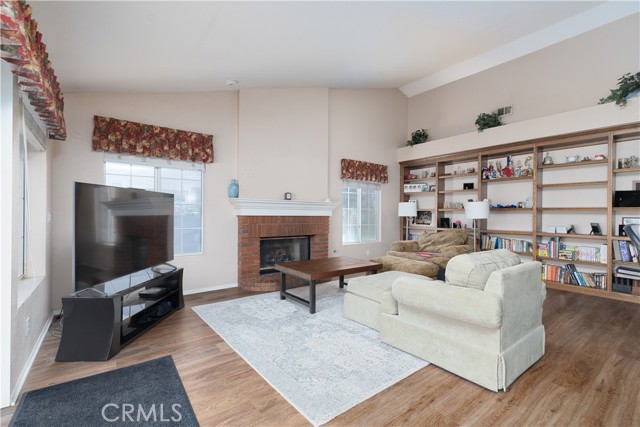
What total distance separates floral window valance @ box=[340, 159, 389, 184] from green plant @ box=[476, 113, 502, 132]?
6.27ft

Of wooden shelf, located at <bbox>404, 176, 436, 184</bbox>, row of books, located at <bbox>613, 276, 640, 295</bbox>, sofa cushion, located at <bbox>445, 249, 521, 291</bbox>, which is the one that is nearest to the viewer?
sofa cushion, located at <bbox>445, 249, 521, 291</bbox>

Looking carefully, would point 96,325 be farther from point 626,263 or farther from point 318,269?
point 626,263

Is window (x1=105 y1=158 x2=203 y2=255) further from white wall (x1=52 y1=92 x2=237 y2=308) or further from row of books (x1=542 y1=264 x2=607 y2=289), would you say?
row of books (x1=542 y1=264 x2=607 y2=289)

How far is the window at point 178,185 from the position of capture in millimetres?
3906

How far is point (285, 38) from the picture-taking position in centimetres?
330

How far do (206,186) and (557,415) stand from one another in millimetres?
4313

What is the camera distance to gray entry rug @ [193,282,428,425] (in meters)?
1.96

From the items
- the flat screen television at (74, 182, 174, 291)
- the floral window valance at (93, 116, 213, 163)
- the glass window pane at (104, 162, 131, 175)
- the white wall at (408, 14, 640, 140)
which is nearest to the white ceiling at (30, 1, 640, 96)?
the white wall at (408, 14, 640, 140)

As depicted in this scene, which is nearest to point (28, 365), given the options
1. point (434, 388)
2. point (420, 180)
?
point (434, 388)

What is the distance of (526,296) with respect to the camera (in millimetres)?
2229

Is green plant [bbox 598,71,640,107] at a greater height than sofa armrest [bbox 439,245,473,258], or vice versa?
green plant [bbox 598,71,640,107]

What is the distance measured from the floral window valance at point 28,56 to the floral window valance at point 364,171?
13.7 feet

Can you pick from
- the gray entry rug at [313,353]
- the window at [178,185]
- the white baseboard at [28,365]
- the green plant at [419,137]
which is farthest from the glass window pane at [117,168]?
the green plant at [419,137]

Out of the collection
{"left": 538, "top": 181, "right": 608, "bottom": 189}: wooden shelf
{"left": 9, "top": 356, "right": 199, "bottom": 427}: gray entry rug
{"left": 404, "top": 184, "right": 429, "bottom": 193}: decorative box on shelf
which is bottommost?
{"left": 9, "top": 356, "right": 199, "bottom": 427}: gray entry rug
